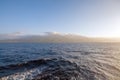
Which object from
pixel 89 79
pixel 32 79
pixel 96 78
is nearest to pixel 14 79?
pixel 32 79

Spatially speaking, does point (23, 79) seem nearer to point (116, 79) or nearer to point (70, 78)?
point (70, 78)

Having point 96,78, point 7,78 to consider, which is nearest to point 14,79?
point 7,78

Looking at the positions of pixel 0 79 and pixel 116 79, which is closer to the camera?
pixel 0 79

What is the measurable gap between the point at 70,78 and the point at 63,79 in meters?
0.74

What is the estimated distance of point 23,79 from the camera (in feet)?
35.0

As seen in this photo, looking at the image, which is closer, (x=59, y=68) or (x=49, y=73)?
(x=49, y=73)

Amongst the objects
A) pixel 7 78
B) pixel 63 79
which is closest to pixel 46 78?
pixel 63 79

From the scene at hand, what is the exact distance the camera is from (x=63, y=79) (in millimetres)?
10531

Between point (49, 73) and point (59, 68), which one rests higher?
point (49, 73)

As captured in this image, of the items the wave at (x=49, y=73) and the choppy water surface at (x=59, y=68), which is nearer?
the wave at (x=49, y=73)

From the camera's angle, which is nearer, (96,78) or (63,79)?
(63,79)

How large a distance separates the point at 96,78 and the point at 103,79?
24.5 inches

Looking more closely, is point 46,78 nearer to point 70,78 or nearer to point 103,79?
point 70,78

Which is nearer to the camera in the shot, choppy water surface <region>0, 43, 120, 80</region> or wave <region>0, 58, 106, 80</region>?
wave <region>0, 58, 106, 80</region>
